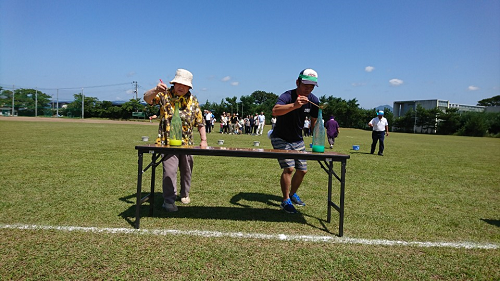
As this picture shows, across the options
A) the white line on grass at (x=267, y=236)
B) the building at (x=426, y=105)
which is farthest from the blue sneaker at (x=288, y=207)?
the building at (x=426, y=105)

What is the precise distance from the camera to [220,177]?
6.78m

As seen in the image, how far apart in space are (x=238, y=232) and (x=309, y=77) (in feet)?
6.79

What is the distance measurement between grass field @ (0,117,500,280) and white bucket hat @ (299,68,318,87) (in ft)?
5.76

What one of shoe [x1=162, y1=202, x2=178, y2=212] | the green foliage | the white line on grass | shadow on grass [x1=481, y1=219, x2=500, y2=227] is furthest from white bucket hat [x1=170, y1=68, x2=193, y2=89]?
the green foliage

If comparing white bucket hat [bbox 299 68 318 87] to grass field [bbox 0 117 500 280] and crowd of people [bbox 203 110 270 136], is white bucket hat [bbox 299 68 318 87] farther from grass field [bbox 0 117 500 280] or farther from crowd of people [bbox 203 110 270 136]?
crowd of people [bbox 203 110 270 136]

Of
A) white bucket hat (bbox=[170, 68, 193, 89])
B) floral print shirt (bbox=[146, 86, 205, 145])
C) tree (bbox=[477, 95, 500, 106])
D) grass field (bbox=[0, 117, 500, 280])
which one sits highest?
tree (bbox=[477, 95, 500, 106])

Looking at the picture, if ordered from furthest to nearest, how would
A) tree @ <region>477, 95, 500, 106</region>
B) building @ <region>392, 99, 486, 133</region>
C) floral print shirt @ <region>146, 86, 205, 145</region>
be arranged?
tree @ <region>477, 95, 500, 106</region> → building @ <region>392, 99, 486, 133</region> → floral print shirt @ <region>146, 86, 205, 145</region>

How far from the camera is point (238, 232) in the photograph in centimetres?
360

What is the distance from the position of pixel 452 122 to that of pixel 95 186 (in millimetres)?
71455

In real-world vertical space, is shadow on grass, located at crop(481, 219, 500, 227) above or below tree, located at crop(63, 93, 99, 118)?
below

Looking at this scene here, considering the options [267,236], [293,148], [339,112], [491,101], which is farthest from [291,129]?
[491,101]

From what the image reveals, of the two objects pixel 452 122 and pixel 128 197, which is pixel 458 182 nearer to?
pixel 128 197

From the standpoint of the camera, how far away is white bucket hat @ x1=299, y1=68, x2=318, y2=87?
4117 millimetres

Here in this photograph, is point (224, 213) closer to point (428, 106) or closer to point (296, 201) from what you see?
point (296, 201)
